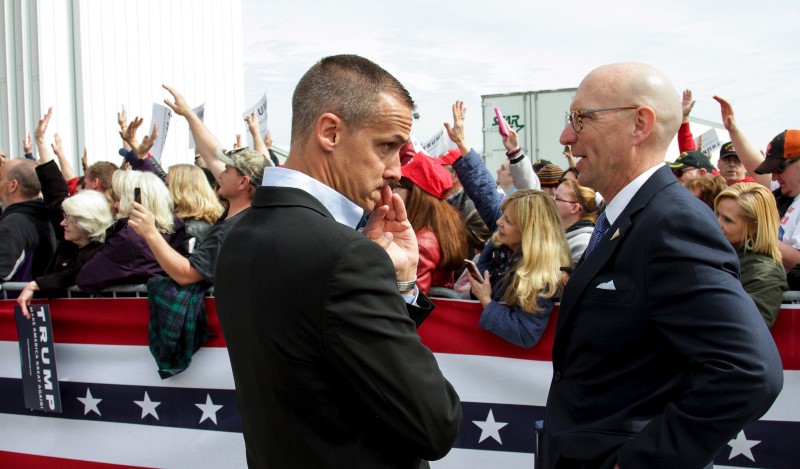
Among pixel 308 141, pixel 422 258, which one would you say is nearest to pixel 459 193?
pixel 422 258

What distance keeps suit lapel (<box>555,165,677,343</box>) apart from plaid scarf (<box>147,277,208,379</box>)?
2.70 metres

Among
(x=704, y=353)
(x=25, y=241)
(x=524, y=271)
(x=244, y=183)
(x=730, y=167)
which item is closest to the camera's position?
(x=704, y=353)

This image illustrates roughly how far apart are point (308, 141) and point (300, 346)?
0.53 meters

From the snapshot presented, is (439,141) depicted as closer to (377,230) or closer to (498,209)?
(498,209)

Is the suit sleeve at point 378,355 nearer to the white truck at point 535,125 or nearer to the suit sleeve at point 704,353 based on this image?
the suit sleeve at point 704,353

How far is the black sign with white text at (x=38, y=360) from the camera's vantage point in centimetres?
494

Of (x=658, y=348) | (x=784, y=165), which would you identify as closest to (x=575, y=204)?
(x=784, y=165)

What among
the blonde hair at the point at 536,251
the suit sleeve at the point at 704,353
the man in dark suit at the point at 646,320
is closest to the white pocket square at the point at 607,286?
the man in dark suit at the point at 646,320

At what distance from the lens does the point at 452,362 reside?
13.6 ft

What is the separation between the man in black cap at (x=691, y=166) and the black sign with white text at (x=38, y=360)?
182 inches

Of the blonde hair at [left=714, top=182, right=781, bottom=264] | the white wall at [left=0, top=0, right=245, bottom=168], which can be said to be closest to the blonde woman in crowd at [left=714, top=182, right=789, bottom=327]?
the blonde hair at [left=714, top=182, right=781, bottom=264]

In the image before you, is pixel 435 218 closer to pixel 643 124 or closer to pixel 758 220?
pixel 758 220

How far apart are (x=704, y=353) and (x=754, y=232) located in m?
2.19

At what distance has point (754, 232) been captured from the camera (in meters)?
3.85
